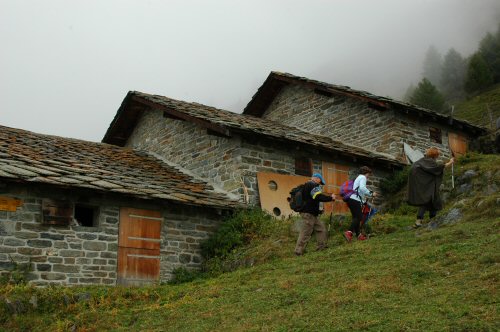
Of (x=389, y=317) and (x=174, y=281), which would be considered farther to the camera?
(x=174, y=281)

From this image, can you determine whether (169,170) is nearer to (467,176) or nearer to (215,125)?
(215,125)

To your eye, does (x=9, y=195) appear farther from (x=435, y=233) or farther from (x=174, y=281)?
(x=435, y=233)

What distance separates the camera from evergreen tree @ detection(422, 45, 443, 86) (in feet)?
286

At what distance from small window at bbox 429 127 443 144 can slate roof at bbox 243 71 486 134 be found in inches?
11.8

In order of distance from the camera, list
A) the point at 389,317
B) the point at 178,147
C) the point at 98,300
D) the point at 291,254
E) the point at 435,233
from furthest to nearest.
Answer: the point at 178,147 < the point at 291,254 < the point at 435,233 < the point at 98,300 < the point at 389,317

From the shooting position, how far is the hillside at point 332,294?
709 centimetres

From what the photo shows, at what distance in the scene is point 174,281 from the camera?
1371 centimetres

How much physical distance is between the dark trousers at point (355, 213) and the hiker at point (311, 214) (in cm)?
66

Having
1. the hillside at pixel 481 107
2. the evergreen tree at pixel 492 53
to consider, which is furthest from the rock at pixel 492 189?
the evergreen tree at pixel 492 53

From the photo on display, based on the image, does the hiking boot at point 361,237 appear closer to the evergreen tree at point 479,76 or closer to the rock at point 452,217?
the rock at point 452,217

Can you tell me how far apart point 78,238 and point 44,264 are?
0.88 meters

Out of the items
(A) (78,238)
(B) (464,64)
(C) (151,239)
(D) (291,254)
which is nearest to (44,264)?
(A) (78,238)

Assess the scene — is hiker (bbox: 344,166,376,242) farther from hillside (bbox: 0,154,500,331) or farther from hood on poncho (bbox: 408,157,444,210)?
hood on poncho (bbox: 408,157,444,210)

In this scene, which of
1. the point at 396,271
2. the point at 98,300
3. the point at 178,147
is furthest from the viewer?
the point at 178,147
